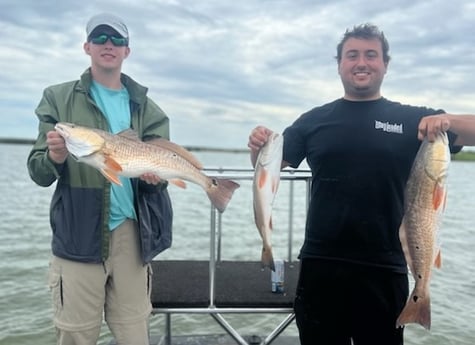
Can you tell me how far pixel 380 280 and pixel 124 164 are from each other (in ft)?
6.11

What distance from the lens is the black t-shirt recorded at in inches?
129

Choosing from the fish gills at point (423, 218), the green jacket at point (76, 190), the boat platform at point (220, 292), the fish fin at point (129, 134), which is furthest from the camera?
the boat platform at point (220, 292)

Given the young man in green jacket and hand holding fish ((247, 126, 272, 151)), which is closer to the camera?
hand holding fish ((247, 126, 272, 151))

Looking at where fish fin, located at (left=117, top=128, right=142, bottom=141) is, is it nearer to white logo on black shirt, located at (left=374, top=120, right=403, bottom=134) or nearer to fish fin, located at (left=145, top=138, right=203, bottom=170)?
fish fin, located at (left=145, top=138, right=203, bottom=170)

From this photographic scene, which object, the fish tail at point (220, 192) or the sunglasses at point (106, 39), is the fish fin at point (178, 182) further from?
the sunglasses at point (106, 39)

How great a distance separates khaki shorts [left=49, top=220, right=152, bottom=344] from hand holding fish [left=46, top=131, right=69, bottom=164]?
0.69 m

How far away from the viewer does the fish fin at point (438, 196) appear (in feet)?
9.51

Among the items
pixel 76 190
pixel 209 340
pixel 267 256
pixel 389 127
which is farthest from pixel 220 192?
pixel 209 340

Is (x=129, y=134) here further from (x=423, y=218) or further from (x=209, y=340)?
(x=209, y=340)

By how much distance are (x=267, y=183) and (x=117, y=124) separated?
1193mm

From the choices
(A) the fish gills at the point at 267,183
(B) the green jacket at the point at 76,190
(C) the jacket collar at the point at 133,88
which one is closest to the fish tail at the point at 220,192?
(A) the fish gills at the point at 267,183

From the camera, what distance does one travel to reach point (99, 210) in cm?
342

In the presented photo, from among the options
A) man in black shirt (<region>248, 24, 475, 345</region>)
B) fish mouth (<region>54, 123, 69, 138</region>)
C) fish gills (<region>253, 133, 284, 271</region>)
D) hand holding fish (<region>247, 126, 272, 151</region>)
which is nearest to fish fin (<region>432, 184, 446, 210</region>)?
man in black shirt (<region>248, 24, 475, 345</region>)

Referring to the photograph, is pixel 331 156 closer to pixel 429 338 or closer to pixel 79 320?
pixel 79 320
